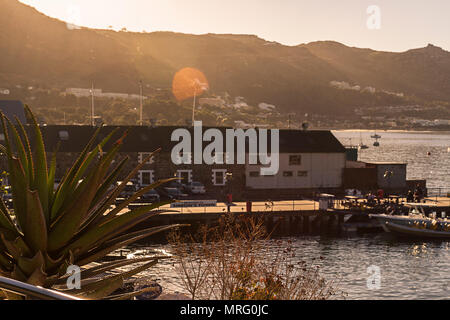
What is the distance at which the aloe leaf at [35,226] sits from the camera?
479 cm

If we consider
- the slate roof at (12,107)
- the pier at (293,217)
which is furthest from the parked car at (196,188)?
the slate roof at (12,107)

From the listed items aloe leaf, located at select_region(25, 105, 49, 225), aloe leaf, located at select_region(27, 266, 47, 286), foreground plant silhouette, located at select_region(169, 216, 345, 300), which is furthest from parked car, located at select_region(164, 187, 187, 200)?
aloe leaf, located at select_region(27, 266, 47, 286)

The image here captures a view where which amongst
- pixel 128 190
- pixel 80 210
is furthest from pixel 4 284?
pixel 128 190

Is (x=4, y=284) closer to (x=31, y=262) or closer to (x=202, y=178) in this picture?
(x=31, y=262)

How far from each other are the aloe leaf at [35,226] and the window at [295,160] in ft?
214

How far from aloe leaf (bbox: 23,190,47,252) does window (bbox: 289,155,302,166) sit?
65.2 m

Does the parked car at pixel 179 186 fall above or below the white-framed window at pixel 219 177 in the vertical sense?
below

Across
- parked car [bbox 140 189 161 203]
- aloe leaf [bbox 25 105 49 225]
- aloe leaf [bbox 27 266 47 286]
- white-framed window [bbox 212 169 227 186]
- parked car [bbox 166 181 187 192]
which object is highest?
aloe leaf [bbox 25 105 49 225]

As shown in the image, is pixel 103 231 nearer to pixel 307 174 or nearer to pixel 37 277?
pixel 37 277

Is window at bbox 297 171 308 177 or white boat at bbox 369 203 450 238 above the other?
window at bbox 297 171 308 177

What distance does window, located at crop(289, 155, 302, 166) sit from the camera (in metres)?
69.8

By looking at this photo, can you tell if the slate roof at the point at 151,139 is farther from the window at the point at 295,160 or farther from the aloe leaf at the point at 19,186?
the aloe leaf at the point at 19,186

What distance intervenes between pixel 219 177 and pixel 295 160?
1012 cm

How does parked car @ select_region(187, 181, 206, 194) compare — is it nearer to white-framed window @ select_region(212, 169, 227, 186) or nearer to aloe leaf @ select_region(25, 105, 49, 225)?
white-framed window @ select_region(212, 169, 227, 186)
